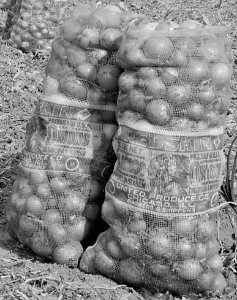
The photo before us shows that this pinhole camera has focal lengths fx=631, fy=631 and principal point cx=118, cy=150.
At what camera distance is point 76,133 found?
120 inches

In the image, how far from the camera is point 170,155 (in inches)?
107

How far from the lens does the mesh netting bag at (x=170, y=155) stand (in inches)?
106

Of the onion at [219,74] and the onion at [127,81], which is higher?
the onion at [219,74]

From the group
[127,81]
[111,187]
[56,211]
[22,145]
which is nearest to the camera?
[127,81]

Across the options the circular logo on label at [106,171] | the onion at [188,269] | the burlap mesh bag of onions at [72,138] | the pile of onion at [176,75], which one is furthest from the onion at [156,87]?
the onion at [188,269]

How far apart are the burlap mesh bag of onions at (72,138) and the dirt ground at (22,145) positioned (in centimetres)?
14

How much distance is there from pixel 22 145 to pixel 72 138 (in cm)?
162

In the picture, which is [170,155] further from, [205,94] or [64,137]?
[64,137]

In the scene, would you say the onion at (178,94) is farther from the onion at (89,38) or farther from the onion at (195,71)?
the onion at (89,38)

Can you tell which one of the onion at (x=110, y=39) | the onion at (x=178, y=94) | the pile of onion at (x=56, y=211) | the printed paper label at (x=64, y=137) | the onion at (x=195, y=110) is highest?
the onion at (x=110, y=39)

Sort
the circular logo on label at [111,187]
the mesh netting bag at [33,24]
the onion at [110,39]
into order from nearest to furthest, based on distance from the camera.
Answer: the circular logo on label at [111,187]
the onion at [110,39]
the mesh netting bag at [33,24]

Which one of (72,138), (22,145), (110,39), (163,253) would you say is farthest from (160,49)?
(22,145)

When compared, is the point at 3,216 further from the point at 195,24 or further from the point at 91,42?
the point at 195,24

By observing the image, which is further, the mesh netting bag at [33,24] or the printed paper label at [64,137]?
the mesh netting bag at [33,24]
